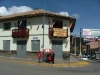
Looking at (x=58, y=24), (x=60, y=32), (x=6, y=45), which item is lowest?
(x=6, y=45)

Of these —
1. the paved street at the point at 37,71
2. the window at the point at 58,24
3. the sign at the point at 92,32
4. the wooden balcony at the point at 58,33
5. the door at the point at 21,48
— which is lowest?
the paved street at the point at 37,71

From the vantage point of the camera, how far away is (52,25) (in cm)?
3853

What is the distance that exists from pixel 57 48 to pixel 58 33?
83.7 inches

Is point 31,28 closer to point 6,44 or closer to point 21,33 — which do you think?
point 21,33

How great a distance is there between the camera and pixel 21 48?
4038 centimetres

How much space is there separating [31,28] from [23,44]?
2.81 metres

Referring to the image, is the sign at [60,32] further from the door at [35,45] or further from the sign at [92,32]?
the sign at [92,32]

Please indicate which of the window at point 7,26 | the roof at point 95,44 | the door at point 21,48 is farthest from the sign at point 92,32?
the door at point 21,48

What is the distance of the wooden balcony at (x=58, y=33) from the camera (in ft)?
124

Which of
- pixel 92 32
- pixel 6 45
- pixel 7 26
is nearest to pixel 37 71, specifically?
pixel 6 45

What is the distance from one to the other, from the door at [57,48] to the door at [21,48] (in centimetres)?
422

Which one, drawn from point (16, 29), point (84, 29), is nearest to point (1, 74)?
point (16, 29)

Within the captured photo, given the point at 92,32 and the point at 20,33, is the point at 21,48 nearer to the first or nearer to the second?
the point at 20,33

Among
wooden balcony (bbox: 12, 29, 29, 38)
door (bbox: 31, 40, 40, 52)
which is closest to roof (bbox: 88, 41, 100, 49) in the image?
wooden balcony (bbox: 12, 29, 29, 38)
